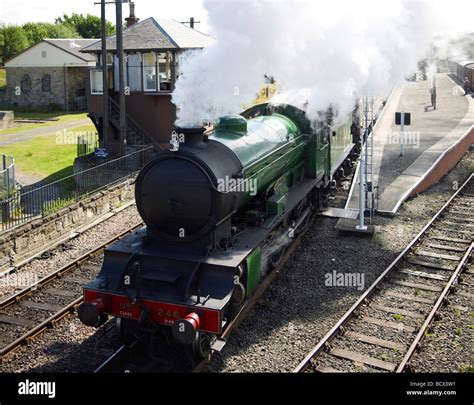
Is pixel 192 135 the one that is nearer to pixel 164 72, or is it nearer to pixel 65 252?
pixel 65 252

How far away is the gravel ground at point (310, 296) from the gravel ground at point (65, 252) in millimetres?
4463

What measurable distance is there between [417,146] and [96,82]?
41.9ft

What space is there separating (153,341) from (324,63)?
6.90 m

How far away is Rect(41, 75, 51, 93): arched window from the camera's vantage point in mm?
42250

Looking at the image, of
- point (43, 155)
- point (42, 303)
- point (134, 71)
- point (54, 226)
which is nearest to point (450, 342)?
point (42, 303)

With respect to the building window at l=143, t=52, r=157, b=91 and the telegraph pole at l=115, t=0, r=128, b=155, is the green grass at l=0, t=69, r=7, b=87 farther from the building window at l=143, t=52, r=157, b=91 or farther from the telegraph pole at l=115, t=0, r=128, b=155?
the telegraph pole at l=115, t=0, r=128, b=155

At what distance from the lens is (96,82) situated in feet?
70.5

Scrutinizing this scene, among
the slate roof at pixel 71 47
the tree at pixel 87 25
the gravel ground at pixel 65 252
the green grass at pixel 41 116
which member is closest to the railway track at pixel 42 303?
the gravel ground at pixel 65 252

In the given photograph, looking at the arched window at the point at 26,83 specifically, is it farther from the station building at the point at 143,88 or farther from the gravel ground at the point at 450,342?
the gravel ground at the point at 450,342

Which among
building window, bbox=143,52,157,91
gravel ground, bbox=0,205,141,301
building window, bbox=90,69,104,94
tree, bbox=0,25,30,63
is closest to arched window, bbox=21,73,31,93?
tree, bbox=0,25,30,63

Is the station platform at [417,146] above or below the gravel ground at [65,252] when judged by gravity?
above

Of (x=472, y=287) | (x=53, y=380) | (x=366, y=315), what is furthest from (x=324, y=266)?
(x=53, y=380)

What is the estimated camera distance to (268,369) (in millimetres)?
7289

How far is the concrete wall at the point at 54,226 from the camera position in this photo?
37.0 feet
